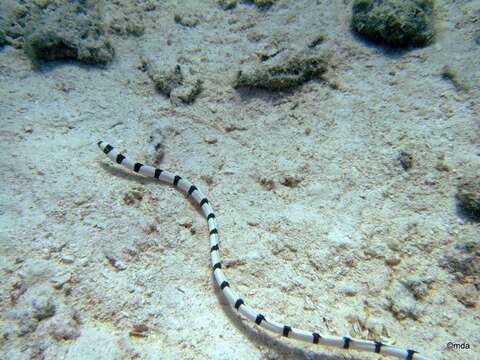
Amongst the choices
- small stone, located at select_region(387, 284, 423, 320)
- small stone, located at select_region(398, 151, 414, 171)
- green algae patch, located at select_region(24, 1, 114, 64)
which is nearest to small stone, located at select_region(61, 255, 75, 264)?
small stone, located at select_region(387, 284, 423, 320)

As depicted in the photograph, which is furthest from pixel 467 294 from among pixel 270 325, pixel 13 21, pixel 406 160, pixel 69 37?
pixel 13 21

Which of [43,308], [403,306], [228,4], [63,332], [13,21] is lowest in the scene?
[63,332]

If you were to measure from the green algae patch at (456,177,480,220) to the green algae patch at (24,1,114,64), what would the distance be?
17.1 ft

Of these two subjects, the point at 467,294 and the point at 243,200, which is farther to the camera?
the point at 243,200

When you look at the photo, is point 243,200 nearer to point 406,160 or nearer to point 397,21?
point 406,160

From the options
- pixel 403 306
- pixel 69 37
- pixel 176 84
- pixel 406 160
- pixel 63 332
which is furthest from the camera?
pixel 69 37

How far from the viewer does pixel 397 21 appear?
15.6ft

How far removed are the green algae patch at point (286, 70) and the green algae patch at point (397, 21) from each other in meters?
0.92

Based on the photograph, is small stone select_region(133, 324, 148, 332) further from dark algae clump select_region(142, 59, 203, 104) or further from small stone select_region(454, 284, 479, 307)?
→ dark algae clump select_region(142, 59, 203, 104)

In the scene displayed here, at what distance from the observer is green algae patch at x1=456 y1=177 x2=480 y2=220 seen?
3.32 metres

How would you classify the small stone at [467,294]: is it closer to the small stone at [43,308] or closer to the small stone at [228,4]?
the small stone at [43,308]

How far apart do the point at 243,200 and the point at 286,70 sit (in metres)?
2.03

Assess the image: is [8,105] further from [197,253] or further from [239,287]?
[239,287]

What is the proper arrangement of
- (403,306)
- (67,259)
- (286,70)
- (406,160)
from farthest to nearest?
(286,70), (406,160), (67,259), (403,306)
